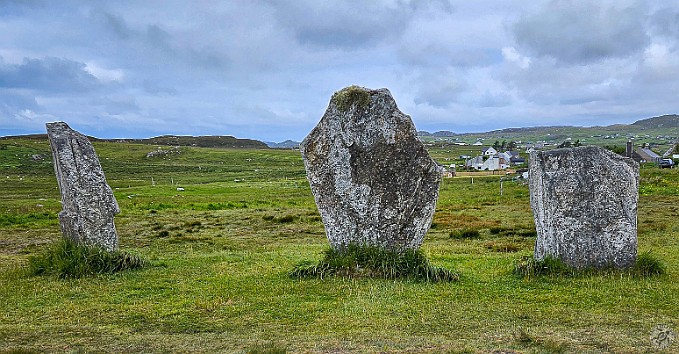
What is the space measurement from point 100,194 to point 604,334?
11991 mm

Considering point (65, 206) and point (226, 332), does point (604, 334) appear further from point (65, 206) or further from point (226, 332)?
point (65, 206)

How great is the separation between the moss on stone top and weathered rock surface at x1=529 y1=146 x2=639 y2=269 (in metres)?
4.40

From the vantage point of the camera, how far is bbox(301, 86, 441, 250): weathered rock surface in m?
13.9

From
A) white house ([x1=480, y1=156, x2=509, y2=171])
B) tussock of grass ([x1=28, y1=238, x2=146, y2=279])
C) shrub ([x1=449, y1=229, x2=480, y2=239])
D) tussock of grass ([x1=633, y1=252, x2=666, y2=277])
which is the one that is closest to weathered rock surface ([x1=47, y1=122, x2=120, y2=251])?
tussock of grass ([x1=28, y1=238, x2=146, y2=279])

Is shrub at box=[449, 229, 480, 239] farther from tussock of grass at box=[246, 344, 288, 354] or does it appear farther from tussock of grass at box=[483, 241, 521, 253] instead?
tussock of grass at box=[246, 344, 288, 354]

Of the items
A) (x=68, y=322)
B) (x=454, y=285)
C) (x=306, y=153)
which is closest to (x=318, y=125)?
(x=306, y=153)

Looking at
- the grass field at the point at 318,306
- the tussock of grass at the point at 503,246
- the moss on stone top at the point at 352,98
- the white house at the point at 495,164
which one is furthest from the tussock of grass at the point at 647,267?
the white house at the point at 495,164

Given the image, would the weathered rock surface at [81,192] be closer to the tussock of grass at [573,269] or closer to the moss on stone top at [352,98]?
the moss on stone top at [352,98]

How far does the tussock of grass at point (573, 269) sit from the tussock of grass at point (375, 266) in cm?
160

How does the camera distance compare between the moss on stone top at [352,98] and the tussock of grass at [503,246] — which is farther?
the tussock of grass at [503,246]

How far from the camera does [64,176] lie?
50.0 feet

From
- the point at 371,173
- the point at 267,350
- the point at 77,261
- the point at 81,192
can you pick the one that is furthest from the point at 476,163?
the point at 267,350

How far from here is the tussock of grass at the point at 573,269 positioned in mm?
12922

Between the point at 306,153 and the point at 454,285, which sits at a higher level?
the point at 306,153
